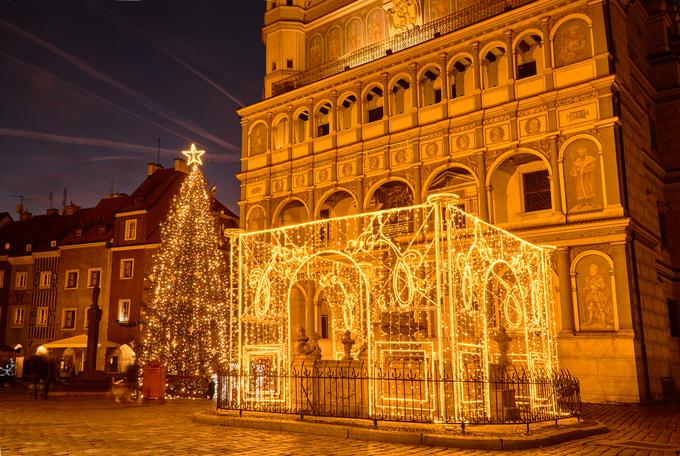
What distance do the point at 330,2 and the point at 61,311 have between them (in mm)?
26190

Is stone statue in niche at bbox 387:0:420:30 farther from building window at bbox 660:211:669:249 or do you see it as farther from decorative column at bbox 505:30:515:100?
→ building window at bbox 660:211:669:249

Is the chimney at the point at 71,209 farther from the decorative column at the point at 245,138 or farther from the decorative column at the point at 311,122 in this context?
the decorative column at the point at 311,122

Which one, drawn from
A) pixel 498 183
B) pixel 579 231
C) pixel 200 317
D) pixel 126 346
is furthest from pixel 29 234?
pixel 579 231

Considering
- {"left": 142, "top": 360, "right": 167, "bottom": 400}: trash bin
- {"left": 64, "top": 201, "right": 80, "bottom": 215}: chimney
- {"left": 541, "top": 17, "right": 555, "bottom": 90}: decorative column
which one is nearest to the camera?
{"left": 142, "top": 360, "right": 167, "bottom": 400}: trash bin

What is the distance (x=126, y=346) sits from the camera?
36656 mm

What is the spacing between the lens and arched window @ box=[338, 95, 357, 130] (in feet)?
96.2

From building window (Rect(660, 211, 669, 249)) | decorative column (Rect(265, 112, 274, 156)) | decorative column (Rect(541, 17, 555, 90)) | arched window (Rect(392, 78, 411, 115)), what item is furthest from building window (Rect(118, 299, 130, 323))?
building window (Rect(660, 211, 669, 249))

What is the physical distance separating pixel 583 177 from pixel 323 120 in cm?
1362

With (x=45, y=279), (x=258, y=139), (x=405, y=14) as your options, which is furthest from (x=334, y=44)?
(x=45, y=279)

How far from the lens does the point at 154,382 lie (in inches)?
811

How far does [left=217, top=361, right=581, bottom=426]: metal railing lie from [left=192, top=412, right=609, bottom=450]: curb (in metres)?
0.50

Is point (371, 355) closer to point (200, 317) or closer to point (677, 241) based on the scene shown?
point (200, 317)

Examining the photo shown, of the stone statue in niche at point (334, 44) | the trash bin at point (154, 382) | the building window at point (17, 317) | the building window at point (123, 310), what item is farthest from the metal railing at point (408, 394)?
the building window at point (17, 317)

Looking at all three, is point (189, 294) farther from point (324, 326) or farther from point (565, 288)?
point (565, 288)
